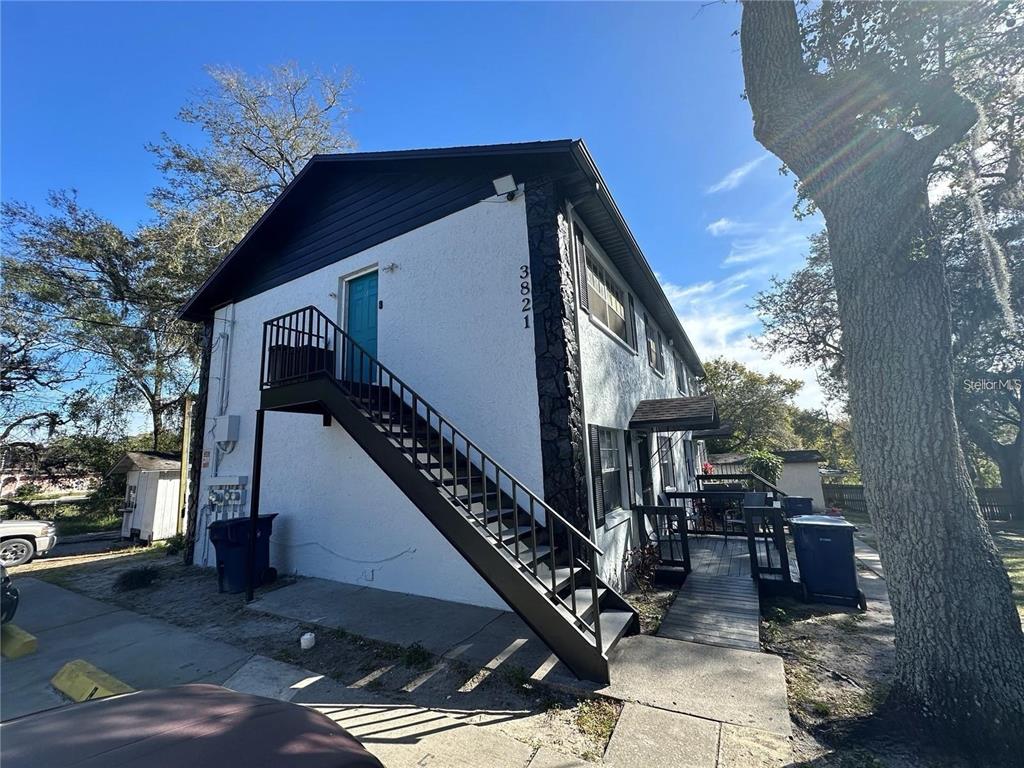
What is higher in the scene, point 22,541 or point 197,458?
point 197,458

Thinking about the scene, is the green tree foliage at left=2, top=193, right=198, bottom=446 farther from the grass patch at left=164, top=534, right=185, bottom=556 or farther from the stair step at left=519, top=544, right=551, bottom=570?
the stair step at left=519, top=544, right=551, bottom=570

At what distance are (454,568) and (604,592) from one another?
203 centimetres

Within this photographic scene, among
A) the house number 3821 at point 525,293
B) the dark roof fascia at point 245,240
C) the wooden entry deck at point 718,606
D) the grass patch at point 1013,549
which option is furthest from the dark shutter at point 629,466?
the dark roof fascia at point 245,240

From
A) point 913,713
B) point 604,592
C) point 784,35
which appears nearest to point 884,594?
point 913,713

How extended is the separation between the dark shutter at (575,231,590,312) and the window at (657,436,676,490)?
450 centimetres

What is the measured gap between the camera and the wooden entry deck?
4289mm

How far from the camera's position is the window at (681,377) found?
574 inches

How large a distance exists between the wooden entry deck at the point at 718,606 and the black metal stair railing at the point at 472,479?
1133mm

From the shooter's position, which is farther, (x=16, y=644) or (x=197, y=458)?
(x=197, y=458)

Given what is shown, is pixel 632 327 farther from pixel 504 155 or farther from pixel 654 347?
pixel 504 155

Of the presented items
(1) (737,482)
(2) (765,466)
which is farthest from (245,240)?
(1) (737,482)

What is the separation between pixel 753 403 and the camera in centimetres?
2711

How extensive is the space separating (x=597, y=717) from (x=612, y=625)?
3.89 feet

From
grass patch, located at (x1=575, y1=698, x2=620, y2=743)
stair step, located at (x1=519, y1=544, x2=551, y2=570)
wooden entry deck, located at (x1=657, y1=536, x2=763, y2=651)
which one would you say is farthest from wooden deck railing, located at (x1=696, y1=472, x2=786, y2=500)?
grass patch, located at (x1=575, y1=698, x2=620, y2=743)
